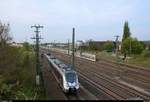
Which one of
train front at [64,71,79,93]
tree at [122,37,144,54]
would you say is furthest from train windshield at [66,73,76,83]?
tree at [122,37,144,54]

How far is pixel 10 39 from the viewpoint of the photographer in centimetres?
4147

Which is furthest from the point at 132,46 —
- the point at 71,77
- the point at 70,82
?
the point at 70,82

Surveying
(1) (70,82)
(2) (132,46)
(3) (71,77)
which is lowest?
(1) (70,82)

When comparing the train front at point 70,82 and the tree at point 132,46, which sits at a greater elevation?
the tree at point 132,46

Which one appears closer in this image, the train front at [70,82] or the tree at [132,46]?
the train front at [70,82]

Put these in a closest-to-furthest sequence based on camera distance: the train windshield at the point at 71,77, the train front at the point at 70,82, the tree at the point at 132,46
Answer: the train front at the point at 70,82 → the train windshield at the point at 71,77 → the tree at the point at 132,46

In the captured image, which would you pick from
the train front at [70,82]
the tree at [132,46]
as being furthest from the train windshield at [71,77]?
the tree at [132,46]

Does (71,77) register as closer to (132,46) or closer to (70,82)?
(70,82)

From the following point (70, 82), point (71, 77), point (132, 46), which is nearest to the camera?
point (70, 82)

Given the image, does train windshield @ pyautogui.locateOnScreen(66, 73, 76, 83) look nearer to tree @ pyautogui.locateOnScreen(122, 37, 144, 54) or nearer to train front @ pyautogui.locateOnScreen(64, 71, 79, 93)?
train front @ pyautogui.locateOnScreen(64, 71, 79, 93)

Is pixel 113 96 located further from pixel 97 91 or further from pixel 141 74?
pixel 141 74

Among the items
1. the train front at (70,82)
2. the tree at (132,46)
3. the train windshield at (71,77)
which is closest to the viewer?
the train front at (70,82)

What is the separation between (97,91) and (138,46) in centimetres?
6132

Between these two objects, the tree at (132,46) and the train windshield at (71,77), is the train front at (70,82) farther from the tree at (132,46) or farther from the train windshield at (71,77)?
the tree at (132,46)
